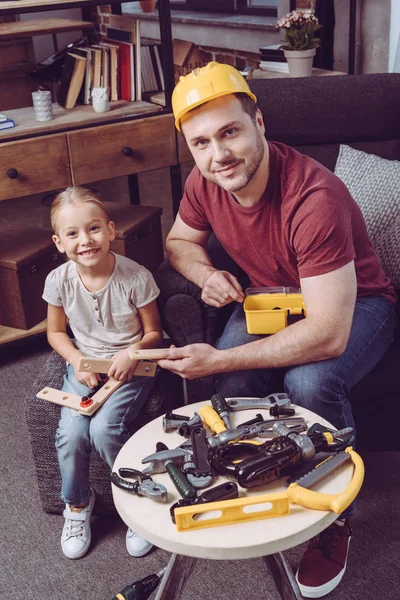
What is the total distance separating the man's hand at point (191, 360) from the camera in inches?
63.1

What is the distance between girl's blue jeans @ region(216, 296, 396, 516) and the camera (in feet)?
5.25

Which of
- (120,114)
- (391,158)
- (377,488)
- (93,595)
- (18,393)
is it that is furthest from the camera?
(120,114)

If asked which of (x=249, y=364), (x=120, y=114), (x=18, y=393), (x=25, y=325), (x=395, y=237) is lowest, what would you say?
(x=18, y=393)

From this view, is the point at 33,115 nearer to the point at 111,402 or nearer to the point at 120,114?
the point at 120,114

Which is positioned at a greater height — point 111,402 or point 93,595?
point 111,402

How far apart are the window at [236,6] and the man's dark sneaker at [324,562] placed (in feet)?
10.6

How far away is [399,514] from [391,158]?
3.51 ft

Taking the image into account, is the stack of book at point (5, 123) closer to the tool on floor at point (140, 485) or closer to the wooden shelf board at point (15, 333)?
the wooden shelf board at point (15, 333)

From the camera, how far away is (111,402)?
1.72 m

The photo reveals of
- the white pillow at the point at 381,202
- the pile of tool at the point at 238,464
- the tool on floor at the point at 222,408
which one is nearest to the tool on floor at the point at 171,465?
the pile of tool at the point at 238,464

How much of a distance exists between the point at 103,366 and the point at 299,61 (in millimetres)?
1742

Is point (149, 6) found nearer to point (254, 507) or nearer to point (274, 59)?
point (274, 59)

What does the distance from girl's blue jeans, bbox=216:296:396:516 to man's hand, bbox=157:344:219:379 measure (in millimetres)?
144

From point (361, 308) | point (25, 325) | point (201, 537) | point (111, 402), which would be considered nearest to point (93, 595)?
point (111, 402)
